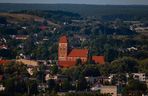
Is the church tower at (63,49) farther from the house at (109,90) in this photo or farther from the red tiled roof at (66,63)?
the house at (109,90)

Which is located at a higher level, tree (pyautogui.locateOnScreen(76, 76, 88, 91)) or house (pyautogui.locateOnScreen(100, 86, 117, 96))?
house (pyautogui.locateOnScreen(100, 86, 117, 96))

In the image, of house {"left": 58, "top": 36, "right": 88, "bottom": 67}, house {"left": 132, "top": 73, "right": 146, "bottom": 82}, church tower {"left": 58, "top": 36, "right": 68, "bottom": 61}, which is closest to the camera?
house {"left": 132, "top": 73, "right": 146, "bottom": 82}

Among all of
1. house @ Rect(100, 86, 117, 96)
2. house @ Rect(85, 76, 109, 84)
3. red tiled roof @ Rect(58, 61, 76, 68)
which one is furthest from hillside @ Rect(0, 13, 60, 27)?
house @ Rect(100, 86, 117, 96)

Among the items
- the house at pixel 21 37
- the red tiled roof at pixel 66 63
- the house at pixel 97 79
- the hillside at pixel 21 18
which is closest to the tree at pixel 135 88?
the house at pixel 97 79

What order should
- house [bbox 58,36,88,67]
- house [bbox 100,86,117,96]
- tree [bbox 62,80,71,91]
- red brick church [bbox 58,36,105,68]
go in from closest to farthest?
house [bbox 100,86,117,96], tree [bbox 62,80,71,91], red brick church [bbox 58,36,105,68], house [bbox 58,36,88,67]

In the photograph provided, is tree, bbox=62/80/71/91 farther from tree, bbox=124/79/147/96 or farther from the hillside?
the hillside

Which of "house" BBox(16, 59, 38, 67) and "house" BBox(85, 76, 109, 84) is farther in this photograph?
"house" BBox(16, 59, 38, 67)

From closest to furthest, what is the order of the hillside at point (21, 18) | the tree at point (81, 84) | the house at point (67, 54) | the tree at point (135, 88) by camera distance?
the tree at point (135, 88) → the tree at point (81, 84) → the house at point (67, 54) → the hillside at point (21, 18)

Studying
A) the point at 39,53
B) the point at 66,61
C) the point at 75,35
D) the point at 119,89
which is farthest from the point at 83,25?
Result: the point at 119,89

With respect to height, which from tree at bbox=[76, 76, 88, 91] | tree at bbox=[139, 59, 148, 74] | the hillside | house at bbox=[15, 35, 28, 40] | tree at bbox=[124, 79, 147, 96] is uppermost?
tree at bbox=[124, 79, 147, 96]

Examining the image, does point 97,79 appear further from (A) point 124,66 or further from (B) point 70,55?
(B) point 70,55

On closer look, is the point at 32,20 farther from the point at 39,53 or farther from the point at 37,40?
the point at 39,53

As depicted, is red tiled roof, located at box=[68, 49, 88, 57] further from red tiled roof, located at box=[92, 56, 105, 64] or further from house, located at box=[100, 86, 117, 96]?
house, located at box=[100, 86, 117, 96]
